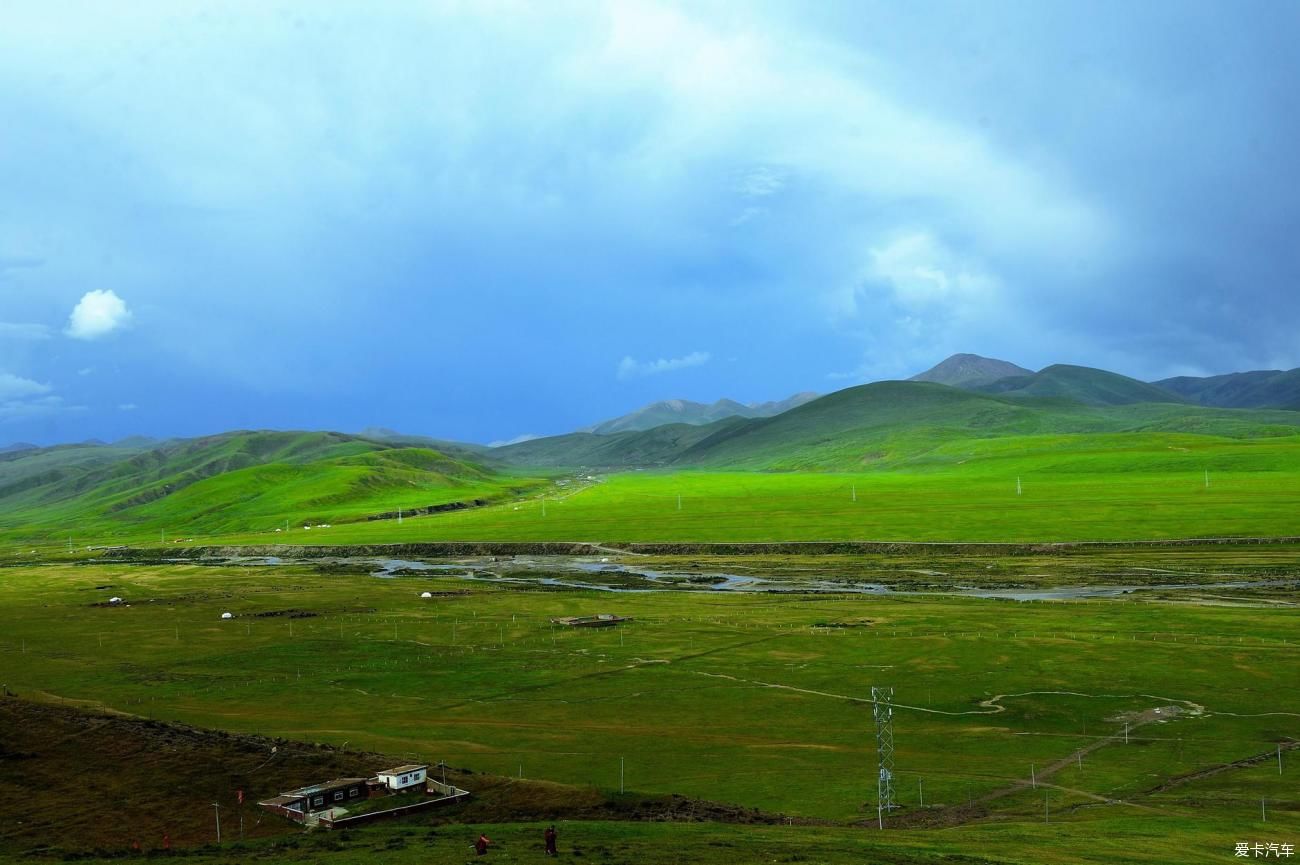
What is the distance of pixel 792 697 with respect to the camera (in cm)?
6228

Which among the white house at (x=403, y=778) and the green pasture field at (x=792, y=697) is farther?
the white house at (x=403, y=778)

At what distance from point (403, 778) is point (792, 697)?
27.8 m

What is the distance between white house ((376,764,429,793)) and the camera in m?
43.7

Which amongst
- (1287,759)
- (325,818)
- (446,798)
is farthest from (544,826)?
(1287,759)

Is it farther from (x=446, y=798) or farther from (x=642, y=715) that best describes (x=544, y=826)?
(x=642, y=715)

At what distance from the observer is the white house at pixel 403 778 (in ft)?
143

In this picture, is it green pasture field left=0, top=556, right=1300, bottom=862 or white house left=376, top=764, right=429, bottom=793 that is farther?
white house left=376, top=764, right=429, bottom=793

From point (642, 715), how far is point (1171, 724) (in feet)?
98.7

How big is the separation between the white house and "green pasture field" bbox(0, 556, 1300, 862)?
14.8 ft

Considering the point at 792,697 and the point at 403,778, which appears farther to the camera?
the point at 792,697

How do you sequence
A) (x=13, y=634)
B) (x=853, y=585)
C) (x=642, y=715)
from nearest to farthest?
(x=642, y=715) → (x=13, y=634) → (x=853, y=585)

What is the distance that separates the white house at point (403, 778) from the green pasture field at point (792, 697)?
14.8 ft

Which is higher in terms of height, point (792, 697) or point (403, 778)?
point (403, 778)

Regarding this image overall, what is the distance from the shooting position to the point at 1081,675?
6488 centimetres
